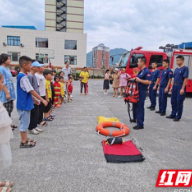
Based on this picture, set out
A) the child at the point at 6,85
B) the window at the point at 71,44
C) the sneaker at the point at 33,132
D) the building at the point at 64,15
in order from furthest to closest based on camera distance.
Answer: the building at the point at 64,15
the window at the point at 71,44
the sneaker at the point at 33,132
the child at the point at 6,85

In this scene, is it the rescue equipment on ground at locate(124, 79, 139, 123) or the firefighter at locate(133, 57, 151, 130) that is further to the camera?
the rescue equipment on ground at locate(124, 79, 139, 123)

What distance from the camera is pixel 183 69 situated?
5508 millimetres

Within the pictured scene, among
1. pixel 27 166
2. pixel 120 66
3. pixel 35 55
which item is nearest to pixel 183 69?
pixel 27 166

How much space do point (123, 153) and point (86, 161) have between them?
72 centimetres

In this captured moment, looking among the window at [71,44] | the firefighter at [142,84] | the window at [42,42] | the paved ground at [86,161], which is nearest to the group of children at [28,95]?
the paved ground at [86,161]

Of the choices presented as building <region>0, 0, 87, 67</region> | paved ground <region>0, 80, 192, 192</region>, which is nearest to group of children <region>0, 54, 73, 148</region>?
paved ground <region>0, 80, 192, 192</region>

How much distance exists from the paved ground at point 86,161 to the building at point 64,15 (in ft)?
165

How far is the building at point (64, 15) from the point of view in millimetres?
48312

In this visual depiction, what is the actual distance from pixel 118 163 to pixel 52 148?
136 cm

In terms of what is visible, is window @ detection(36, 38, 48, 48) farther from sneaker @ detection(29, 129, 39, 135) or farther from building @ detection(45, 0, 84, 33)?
sneaker @ detection(29, 129, 39, 135)

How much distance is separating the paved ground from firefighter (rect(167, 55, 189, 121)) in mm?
929

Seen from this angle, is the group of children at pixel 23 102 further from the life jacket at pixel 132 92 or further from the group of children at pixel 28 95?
the life jacket at pixel 132 92

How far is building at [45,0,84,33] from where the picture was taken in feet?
159

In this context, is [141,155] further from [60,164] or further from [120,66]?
[120,66]
